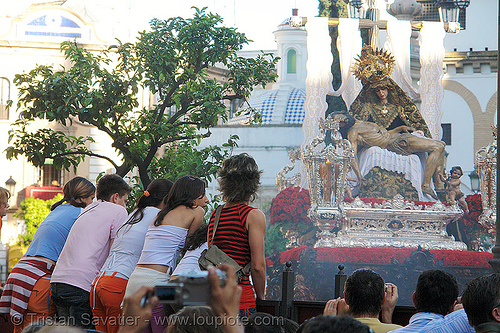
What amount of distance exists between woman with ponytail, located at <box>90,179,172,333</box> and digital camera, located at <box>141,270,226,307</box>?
247cm

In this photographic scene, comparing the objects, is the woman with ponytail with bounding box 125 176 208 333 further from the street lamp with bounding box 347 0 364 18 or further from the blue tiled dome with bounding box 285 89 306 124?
the blue tiled dome with bounding box 285 89 306 124

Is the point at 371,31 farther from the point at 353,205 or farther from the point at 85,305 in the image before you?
the point at 85,305

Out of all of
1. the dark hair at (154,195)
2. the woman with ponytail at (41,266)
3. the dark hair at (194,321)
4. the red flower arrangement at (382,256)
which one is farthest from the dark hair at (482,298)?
the red flower arrangement at (382,256)

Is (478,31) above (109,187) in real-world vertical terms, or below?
above

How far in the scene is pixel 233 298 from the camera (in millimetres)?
2025

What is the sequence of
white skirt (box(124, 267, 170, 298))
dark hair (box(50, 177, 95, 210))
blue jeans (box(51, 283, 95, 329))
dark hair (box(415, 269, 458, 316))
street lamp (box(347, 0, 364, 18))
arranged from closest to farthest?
dark hair (box(415, 269, 458, 316))
white skirt (box(124, 267, 170, 298))
blue jeans (box(51, 283, 95, 329))
dark hair (box(50, 177, 95, 210))
street lamp (box(347, 0, 364, 18))

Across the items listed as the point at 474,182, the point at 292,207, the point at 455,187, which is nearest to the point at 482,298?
the point at 292,207

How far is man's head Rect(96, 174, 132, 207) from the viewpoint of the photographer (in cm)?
500

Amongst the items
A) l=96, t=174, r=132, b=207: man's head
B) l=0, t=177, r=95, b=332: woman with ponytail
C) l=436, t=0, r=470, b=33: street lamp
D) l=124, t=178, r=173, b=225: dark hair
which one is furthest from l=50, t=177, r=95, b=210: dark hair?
l=436, t=0, r=470, b=33: street lamp

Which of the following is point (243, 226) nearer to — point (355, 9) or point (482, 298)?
point (482, 298)

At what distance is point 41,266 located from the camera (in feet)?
16.9

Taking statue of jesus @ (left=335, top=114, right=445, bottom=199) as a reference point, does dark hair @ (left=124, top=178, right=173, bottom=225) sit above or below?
below

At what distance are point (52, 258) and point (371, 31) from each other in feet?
49.2

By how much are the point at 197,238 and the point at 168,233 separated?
0.21 metres
